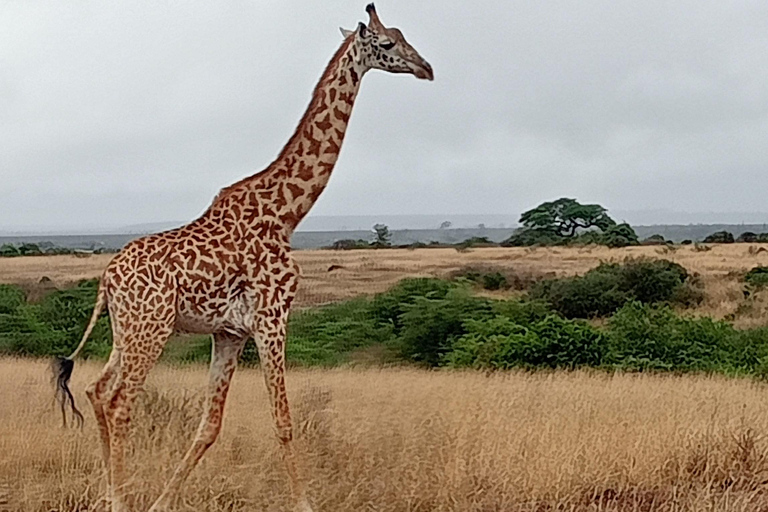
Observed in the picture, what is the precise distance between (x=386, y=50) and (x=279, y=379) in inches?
82.6

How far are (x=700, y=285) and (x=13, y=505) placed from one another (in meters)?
28.7

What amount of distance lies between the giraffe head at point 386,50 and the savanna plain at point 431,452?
2.68m

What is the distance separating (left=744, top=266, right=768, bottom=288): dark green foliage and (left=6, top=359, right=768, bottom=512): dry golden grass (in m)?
23.2

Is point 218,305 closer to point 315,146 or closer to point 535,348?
point 315,146

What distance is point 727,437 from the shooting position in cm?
770

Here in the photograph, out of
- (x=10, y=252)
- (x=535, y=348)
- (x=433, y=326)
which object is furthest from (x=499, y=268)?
(x=10, y=252)

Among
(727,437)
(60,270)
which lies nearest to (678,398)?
(727,437)

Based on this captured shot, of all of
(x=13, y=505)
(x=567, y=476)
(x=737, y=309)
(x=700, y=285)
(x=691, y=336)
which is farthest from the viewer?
(x=700, y=285)

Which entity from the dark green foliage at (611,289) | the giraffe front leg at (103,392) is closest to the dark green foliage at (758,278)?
the dark green foliage at (611,289)

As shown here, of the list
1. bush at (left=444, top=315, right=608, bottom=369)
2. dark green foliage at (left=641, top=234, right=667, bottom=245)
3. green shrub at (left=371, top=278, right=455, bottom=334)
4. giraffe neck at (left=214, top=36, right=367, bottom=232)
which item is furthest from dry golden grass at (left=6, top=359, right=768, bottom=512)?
dark green foliage at (left=641, top=234, right=667, bottom=245)

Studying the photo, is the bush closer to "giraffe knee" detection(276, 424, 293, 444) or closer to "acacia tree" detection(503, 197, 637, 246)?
"giraffe knee" detection(276, 424, 293, 444)

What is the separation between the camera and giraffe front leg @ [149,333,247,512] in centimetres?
595

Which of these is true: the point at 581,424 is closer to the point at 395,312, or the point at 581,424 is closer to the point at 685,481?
the point at 685,481

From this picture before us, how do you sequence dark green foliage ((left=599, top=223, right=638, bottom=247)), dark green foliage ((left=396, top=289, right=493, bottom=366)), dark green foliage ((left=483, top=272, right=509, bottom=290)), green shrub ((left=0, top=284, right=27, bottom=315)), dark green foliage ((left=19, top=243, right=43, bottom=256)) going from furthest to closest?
1. dark green foliage ((left=19, top=243, right=43, bottom=256))
2. dark green foliage ((left=599, top=223, right=638, bottom=247))
3. dark green foliage ((left=483, top=272, right=509, bottom=290))
4. green shrub ((left=0, top=284, right=27, bottom=315))
5. dark green foliage ((left=396, top=289, right=493, bottom=366))
